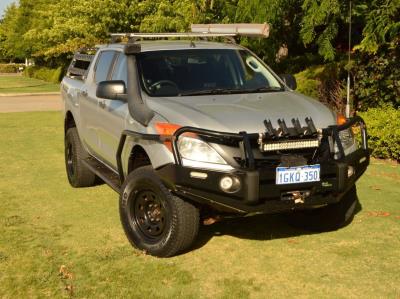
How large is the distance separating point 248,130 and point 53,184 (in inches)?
171

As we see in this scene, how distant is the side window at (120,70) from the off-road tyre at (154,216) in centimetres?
124

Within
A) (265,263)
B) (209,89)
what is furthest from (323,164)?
(209,89)

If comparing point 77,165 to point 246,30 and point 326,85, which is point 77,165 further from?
point 326,85

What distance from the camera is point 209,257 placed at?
16.9 feet

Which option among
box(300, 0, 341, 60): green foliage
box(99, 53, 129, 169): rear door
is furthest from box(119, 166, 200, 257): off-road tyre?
box(300, 0, 341, 60): green foliage

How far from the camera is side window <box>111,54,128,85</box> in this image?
599cm

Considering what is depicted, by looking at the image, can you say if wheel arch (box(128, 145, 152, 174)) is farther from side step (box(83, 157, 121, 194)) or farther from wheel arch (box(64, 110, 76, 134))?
wheel arch (box(64, 110, 76, 134))

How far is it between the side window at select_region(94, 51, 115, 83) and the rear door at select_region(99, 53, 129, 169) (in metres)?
0.21

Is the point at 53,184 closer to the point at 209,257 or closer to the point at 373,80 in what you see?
the point at 209,257

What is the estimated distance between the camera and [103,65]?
22.5 feet

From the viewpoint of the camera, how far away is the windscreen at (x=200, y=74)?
5.67 meters

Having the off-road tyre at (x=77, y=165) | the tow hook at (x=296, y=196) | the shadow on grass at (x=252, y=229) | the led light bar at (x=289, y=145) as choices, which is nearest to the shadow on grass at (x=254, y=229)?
the shadow on grass at (x=252, y=229)

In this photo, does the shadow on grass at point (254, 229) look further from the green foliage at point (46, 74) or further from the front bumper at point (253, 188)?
the green foliage at point (46, 74)

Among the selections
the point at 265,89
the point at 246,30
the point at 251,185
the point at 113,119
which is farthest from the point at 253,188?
the point at 246,30
